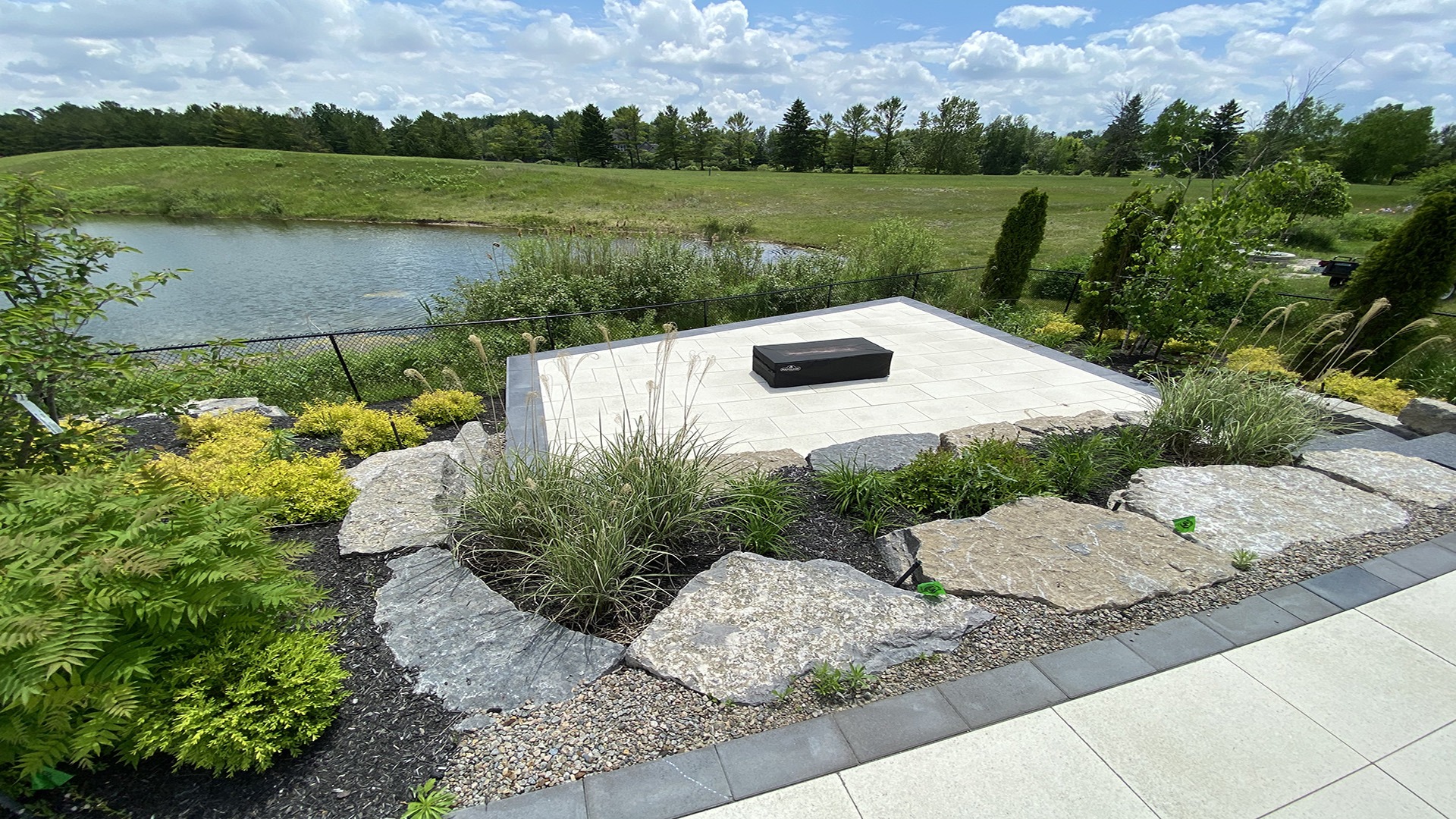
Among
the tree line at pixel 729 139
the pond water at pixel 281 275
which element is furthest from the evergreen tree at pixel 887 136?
the pond water at pixel 281 275

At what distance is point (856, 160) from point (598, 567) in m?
66.8

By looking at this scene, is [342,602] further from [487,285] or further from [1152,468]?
[487,285]

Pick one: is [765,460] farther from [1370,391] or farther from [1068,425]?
[1370,391]

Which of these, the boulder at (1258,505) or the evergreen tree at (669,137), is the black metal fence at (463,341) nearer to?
the boulder at (1258,505)

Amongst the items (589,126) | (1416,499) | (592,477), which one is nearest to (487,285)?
(592,477)

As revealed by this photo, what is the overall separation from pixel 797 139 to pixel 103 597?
68.7m

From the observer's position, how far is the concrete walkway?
1.84m

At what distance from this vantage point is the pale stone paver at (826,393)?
521 centimetres

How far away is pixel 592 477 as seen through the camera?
3131 millimetres

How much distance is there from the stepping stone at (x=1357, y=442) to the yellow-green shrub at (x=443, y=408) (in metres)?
7.32

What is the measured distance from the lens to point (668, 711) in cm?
213

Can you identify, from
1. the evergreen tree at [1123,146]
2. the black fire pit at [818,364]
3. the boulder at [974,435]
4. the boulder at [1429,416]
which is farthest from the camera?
the evergreen tree at [1123,146]

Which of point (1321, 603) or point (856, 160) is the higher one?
point (856, 160)

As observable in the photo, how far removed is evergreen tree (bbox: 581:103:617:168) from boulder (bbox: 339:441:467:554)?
212 feet
